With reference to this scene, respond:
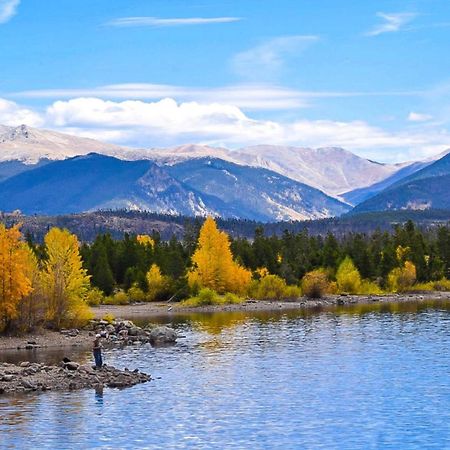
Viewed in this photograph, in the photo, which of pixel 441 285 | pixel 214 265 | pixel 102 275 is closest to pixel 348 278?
pixel 441 285

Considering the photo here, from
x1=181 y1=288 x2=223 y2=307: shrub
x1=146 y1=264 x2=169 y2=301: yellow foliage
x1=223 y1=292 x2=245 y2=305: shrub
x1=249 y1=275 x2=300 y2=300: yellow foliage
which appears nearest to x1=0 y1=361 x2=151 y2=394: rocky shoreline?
x1=181 y1=288 x2=223 y2=307: shrub

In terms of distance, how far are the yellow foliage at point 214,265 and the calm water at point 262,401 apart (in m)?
57.4

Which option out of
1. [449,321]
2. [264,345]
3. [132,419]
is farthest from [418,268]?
[132,419]

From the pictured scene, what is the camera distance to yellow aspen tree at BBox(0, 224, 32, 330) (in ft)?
284

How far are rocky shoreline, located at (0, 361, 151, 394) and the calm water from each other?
5.87ft

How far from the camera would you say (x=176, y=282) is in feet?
491

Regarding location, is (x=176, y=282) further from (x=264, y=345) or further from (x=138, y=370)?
(x=138, y=370)

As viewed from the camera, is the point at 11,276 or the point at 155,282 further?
the point at 155,282

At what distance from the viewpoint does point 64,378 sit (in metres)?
64.1

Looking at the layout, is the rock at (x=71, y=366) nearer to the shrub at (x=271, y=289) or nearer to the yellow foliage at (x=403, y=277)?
the shrub at (x=271, y=289)

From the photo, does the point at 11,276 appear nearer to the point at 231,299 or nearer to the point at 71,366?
the point at 71,366

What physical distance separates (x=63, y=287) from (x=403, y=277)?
8300 centimetres

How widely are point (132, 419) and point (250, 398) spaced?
9010mm

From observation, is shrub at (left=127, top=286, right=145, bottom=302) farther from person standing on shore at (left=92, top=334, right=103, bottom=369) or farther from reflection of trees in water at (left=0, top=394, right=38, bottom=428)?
reflection of trees in water at (left=0, top=394, right=38, bottom=428)
